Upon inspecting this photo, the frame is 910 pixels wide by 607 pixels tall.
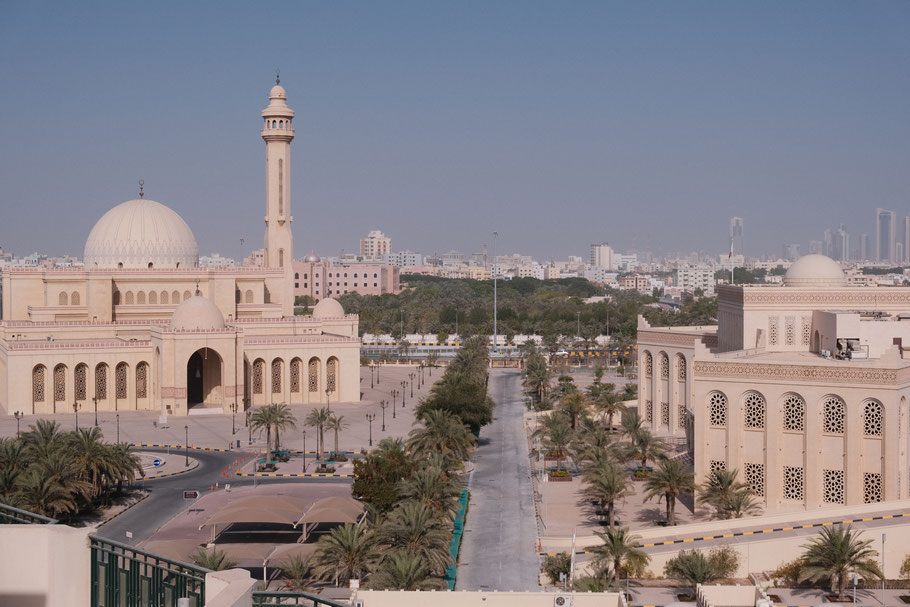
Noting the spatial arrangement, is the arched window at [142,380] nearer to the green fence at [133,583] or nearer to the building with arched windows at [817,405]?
the building with arched windows at [817,405]

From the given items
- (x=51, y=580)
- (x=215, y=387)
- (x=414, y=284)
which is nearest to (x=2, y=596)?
(x=51, y=580)

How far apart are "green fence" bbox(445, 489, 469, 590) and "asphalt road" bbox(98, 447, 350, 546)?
5734mm

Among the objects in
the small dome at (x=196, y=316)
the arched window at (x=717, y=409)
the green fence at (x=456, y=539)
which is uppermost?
the small dome at (x=196, y=316)

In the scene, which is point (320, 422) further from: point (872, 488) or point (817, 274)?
point (872, 488)

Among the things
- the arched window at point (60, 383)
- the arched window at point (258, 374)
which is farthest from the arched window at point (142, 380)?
the arched window at point (258, 374)

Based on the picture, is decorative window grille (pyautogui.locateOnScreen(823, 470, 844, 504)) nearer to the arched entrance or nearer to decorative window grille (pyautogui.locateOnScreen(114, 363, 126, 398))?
the arched entrance

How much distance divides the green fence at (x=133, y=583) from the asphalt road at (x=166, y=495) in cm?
2015

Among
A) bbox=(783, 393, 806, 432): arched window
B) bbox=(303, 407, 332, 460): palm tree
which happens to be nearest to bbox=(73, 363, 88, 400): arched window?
bbox=(303, 407, 332, 460): palm tree

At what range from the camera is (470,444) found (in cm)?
3966

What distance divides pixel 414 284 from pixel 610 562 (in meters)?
164

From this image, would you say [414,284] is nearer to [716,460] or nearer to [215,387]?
[215,387]

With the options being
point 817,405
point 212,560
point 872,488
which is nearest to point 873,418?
point 817,405

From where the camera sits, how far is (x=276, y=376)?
58750 millimetres

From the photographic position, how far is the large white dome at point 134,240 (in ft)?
204
